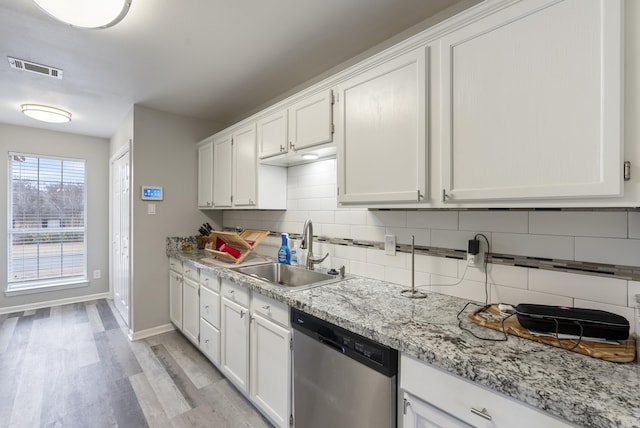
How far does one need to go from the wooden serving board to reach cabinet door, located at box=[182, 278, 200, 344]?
2270 millimetres

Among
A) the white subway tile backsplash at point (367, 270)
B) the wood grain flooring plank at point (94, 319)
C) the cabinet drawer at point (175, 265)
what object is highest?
the white subway tile backsplash at point (367, 270)

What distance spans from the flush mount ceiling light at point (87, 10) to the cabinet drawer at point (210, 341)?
81.6 inches

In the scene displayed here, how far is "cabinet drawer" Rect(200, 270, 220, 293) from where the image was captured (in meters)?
2.28

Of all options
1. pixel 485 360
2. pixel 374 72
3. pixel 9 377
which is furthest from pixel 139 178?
pixel 485 360

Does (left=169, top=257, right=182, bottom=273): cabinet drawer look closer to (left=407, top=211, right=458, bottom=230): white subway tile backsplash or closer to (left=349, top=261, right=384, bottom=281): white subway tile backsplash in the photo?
(left=349, top=261, right=384, bottom=281): white subway tile backsplash

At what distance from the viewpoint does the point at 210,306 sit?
2391 millimetres

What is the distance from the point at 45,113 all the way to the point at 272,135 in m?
2.70

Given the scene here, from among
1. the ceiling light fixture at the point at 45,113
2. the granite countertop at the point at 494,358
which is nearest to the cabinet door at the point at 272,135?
the granite countertop at the point at 494,358

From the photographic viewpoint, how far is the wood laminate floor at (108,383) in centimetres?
191

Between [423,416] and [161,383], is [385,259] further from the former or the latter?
[161,383]

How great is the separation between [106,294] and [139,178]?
263 cm

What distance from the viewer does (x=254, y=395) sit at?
1.90 m

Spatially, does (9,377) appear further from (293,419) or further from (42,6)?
(42,6)

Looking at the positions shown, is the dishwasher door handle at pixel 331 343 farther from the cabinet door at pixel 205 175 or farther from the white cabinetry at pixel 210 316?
the cabinet door at pixel 205 175
